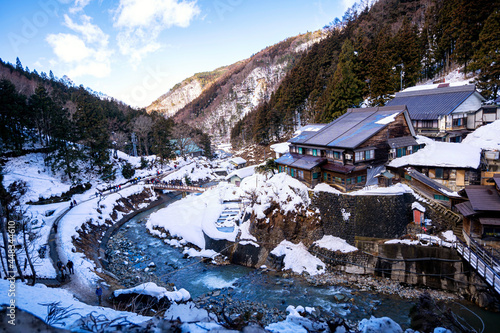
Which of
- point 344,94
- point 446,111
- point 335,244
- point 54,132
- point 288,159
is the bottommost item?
point 335,244

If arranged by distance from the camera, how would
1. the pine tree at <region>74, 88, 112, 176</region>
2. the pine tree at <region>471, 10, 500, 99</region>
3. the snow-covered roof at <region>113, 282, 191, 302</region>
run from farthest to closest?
the pine tree at <region>74, 88, 112, 176</region>, the pine tree at <region>471, 10, 500, 99</region>, the snow-covered roof at <region>113, 282, 191, 302</region>

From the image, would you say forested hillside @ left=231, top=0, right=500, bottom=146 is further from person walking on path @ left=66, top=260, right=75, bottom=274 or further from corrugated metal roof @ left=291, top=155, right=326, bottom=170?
person walking on path @ left=66, top=260, right=75, bottom=274

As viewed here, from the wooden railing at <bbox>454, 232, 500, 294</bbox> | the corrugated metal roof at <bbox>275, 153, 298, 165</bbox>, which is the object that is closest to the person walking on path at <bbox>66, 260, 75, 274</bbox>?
the corrugated metal roof at <bbox>275, 153, 298, 165</bbox>

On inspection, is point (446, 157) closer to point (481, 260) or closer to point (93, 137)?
point (481, 260)

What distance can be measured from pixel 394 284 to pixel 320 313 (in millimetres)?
5214

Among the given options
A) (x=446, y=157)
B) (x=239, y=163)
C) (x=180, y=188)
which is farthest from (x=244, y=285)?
(x=239, y=163)

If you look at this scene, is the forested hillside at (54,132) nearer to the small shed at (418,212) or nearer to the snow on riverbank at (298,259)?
the snow on riverbank at (298,259)

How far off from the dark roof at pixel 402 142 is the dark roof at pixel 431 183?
2.53 meters

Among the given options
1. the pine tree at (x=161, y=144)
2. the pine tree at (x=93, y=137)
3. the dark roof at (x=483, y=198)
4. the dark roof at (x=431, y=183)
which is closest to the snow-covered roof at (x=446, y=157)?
the dark roof at (x=431, y=183)

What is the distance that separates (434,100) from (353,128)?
9.71 meters

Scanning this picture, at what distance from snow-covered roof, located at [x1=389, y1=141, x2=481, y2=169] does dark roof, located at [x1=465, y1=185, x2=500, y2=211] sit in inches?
94.9

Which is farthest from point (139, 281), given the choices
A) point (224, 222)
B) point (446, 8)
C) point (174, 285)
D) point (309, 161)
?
point (446, 8)

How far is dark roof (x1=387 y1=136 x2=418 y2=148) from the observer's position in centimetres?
1883

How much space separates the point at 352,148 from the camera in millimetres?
17172
